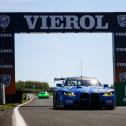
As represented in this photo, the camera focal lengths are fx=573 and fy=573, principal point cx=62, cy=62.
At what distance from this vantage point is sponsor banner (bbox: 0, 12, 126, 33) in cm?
3634

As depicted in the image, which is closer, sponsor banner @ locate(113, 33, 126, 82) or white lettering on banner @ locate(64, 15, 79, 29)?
sponsor banner @ locate(113, 33, 126, 82)

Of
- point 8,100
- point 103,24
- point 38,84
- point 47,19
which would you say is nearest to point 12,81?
point 8,100

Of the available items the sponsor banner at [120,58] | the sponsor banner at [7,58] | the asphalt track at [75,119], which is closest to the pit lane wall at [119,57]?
the sponsor banner at [120,58]

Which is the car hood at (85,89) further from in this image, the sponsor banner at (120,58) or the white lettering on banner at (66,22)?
the white lettering on banner at (66,22)

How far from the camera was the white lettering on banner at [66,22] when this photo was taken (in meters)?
36.5

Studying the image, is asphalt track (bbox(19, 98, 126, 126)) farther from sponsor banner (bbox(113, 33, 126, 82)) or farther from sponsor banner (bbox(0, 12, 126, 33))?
sponsor banner (bbox(0, 12, 126, 33))

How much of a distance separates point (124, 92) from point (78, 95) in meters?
9.25

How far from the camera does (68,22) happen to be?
36.8 m

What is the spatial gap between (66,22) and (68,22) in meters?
0.13

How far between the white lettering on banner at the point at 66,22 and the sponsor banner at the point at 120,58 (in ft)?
4.87

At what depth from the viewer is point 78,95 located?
21828 mm

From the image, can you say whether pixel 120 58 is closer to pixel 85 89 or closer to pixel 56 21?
pixel 56 21

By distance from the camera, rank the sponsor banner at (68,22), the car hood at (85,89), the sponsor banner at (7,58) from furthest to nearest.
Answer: the sponsor banner at (68,22), the sponsor banner at (7,58), the car hood at (85,89)

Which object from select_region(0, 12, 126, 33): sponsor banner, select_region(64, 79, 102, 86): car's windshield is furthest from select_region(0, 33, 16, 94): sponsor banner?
select_region(64, 79, 102, 86): car's windshield
